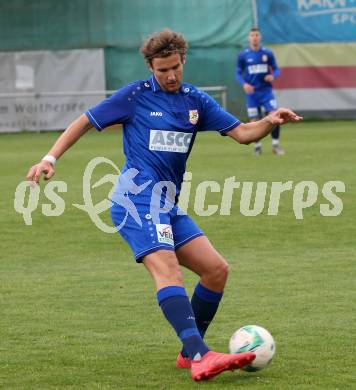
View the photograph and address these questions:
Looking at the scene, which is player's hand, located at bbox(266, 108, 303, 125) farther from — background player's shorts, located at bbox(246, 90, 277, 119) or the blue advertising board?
the blue advertising board

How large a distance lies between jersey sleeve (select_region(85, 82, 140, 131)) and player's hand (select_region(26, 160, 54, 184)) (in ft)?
1.24

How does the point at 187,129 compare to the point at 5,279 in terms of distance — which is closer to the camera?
the point at 187,129

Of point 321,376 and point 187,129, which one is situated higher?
point 187,129

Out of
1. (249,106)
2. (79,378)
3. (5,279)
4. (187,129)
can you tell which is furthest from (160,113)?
(249,106)

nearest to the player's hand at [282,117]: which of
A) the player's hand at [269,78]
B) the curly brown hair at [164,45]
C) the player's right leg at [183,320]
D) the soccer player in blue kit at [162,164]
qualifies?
the soccer player in blue kit at [162,164]

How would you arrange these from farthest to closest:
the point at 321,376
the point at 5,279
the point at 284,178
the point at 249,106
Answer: the point at 249,106 < the point at 284,178 < the point at 5,279 < the point at 321,376

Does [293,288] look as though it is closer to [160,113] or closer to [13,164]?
[160,113]

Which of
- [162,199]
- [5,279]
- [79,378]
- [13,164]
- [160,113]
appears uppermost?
[160,113]

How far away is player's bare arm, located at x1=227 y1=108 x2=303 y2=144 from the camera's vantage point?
236 inches

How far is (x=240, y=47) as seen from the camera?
28.0m

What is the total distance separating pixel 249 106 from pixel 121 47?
7902 millimetres

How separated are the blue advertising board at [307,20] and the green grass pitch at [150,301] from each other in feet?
42.9

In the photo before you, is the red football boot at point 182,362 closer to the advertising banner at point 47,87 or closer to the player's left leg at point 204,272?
the player's left leg at point 204,272

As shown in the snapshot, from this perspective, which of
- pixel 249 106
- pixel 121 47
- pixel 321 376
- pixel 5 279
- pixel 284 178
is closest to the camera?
pixel 321 376
